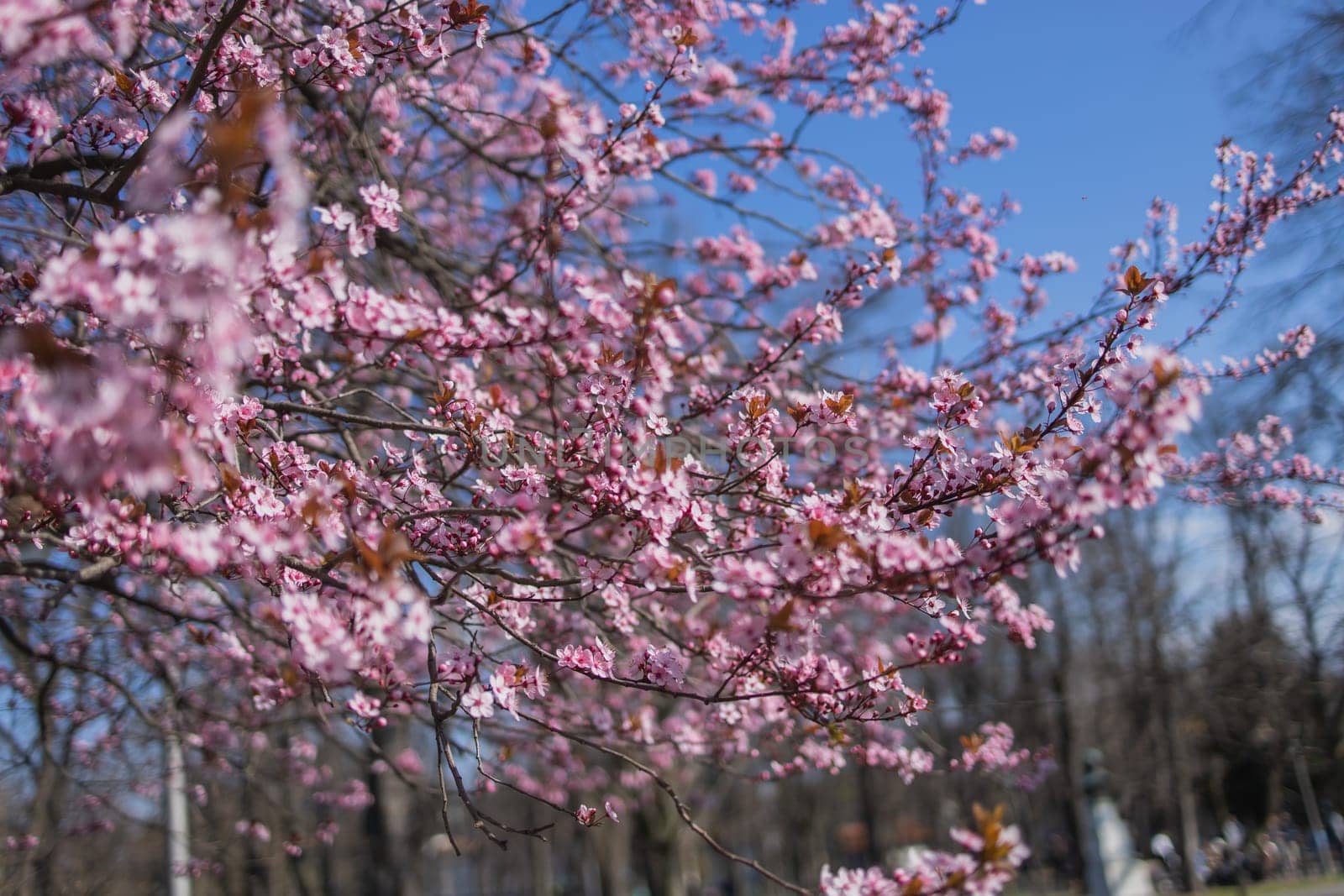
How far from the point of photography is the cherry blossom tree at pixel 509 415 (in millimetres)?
1848

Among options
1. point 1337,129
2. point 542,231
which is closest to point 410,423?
point 542,231

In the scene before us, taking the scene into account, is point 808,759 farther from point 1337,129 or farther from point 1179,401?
point 1337,129

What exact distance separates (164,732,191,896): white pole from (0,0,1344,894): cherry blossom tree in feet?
2.21

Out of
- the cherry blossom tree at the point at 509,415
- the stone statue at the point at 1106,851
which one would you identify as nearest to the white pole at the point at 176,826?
the cherry blossom tree at the point at 509,415

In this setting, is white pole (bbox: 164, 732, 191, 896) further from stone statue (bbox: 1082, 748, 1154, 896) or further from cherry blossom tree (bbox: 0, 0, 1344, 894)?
stone statue (bbox: 1082, 748, 1154, 896)

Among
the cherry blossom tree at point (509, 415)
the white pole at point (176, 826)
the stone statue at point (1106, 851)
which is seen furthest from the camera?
the stone statue at point (1106, 851)

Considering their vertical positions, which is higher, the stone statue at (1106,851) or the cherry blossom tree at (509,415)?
the cherry blossom tree at (509,415)

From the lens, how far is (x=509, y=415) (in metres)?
3.32

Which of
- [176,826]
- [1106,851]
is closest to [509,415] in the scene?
[176,826]

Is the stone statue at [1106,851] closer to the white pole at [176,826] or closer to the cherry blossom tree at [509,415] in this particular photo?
the cherry blossom tree at [509,415]

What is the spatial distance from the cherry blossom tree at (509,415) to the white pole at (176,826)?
0.67 metres

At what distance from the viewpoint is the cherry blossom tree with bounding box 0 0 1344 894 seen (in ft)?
6.06

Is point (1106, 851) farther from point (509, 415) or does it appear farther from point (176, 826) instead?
point (509, 415)

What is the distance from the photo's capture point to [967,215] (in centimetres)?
573
